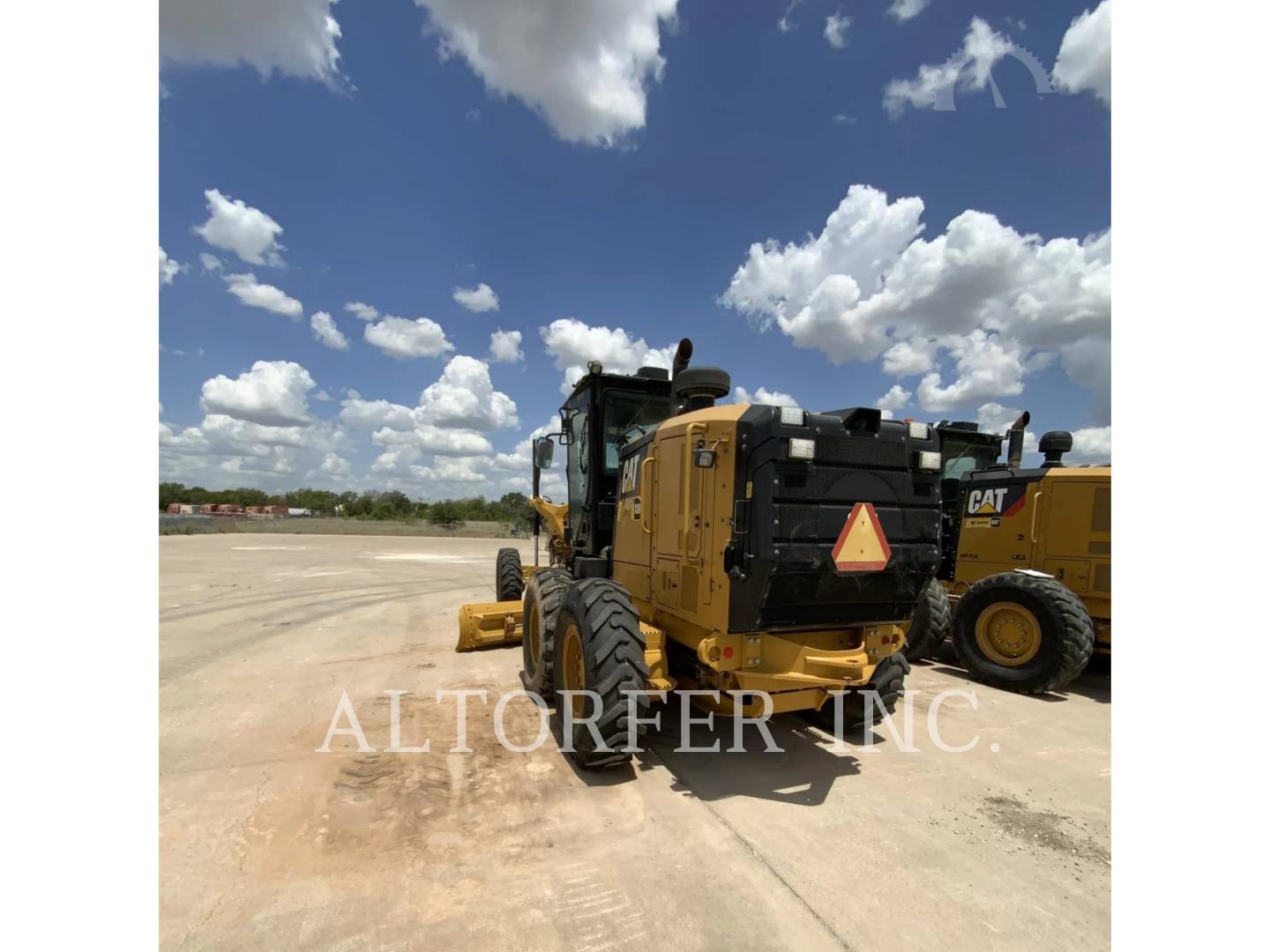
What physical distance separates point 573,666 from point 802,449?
238 cm

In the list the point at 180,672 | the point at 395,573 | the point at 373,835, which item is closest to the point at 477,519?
the point at 395,573

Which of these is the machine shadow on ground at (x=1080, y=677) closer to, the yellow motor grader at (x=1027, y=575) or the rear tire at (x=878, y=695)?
the yellow motor grader at (x=1027, y=575)

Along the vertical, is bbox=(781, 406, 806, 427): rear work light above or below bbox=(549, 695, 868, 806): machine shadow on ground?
above

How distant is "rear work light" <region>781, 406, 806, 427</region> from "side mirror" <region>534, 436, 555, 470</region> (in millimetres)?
Result: 4205

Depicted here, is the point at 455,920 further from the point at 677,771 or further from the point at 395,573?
the point at 395,573

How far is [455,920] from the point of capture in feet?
8.39

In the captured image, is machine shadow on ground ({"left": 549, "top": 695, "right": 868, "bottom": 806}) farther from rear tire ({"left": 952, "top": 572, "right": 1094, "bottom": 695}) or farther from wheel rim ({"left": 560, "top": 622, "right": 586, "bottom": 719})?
rear tire ({"left": 952, "top": 572, "right": 1094, "bottom": 695})

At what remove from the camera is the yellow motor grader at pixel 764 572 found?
3598mm

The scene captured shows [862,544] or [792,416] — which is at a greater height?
[792,416]

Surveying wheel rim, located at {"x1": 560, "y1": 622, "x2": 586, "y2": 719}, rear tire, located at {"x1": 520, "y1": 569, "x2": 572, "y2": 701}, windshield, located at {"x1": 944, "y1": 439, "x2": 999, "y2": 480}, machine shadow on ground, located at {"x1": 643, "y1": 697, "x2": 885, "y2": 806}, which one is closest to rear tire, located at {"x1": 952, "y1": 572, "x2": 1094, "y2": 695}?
machine shadow on ground, located at {"x1": 643, "y1": 697, "x2": 885, "y2": 806}

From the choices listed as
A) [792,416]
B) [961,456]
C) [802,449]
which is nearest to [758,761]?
[802,449]

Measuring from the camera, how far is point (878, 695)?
4656 millimetres

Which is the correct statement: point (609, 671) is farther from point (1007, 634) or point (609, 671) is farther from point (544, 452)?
point (1007, 634)

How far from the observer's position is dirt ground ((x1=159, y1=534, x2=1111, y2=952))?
8.43ft
